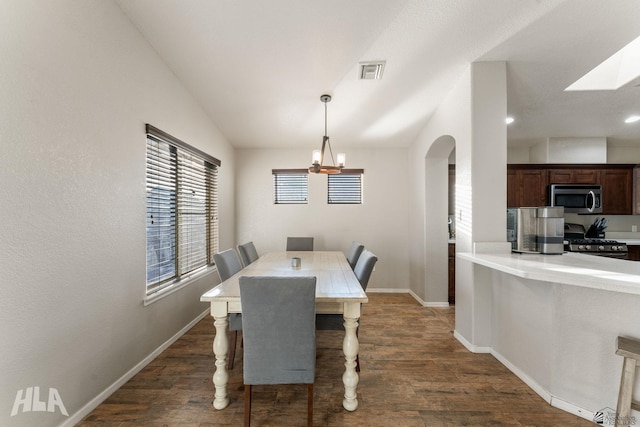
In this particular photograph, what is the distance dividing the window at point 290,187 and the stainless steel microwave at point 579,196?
3.86 m

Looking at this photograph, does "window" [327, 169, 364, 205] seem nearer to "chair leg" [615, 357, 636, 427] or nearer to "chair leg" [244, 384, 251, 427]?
"chair leg" [244, 384, 251, 427]

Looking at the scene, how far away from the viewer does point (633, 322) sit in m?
1.56

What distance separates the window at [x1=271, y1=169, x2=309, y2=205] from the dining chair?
195 centimetres

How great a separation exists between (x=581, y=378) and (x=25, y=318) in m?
3.31

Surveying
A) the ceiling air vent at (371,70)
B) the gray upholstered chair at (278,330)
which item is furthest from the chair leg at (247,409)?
the ceiling air vent at (371,70)

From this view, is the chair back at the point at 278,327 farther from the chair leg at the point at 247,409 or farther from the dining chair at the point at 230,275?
the dining chair at the point at 230,275

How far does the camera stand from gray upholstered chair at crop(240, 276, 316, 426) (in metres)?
1.54

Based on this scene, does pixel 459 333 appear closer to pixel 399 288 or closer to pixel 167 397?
pixel 399 288

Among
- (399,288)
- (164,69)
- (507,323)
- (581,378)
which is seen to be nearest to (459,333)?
(507,323)

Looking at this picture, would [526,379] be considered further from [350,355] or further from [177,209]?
[177,209]

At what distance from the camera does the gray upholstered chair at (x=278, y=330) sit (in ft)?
5.04

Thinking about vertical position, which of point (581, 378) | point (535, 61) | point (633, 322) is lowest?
point (581, 378)

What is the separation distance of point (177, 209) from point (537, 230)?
3.52m

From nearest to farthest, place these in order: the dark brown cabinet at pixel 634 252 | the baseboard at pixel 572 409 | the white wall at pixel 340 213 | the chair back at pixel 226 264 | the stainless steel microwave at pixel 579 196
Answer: the baseboard at pixel 572 409
the chair back at pixel 226 264
the dark brown cabinet at pixel 634 252
the stainless steel microwave at pixel 579 196
the white wall at pixel 340 213
